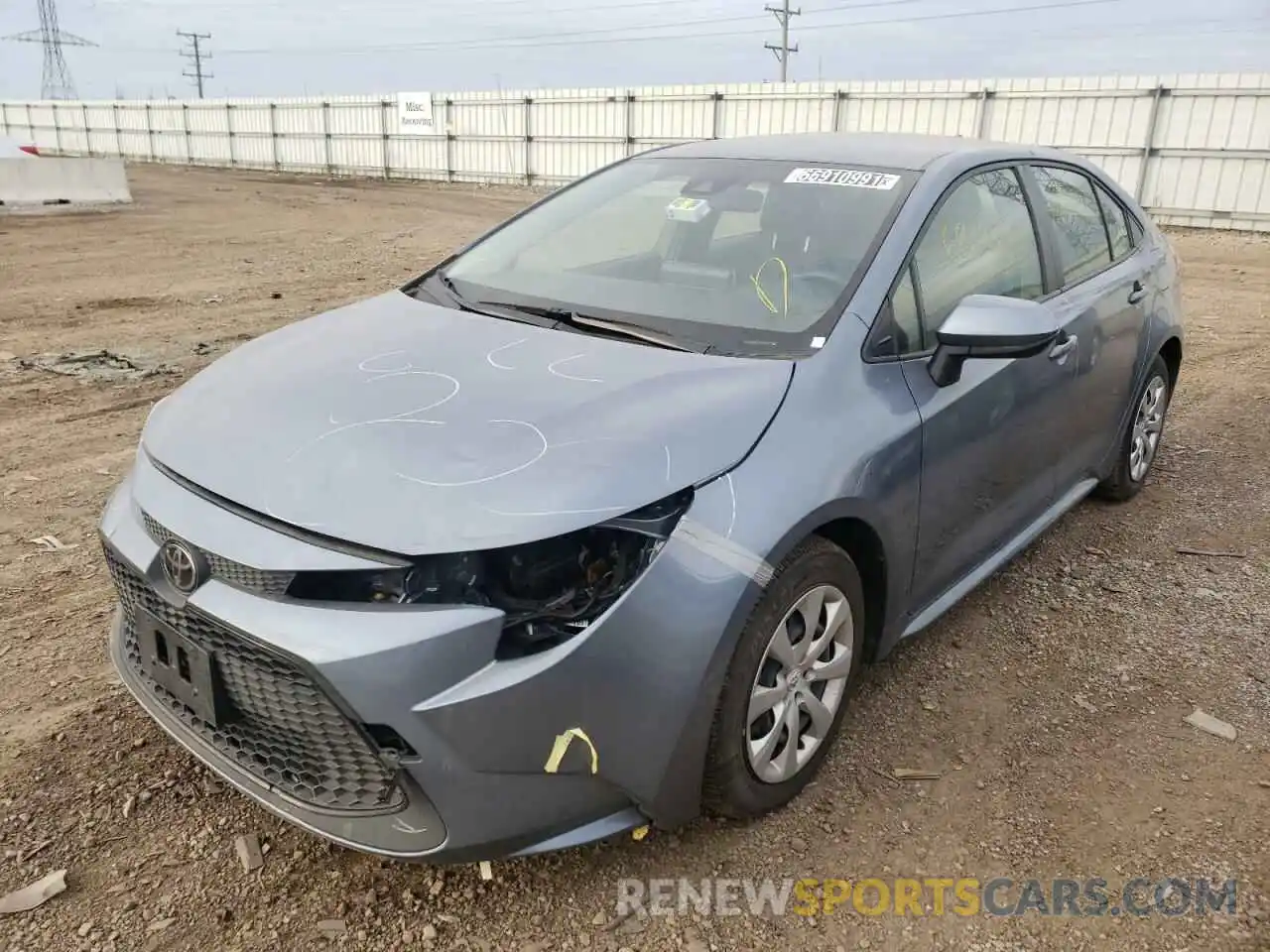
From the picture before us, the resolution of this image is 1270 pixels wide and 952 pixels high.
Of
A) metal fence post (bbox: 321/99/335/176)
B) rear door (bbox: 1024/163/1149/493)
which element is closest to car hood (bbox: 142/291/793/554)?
rear door (bbox: 1024/163/1149/493)

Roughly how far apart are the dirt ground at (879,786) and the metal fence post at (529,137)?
895 inches

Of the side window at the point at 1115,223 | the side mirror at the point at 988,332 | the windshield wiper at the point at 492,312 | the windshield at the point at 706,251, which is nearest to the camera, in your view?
the side mirror at the point at 988,332

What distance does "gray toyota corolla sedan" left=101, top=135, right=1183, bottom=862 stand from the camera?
76.6 inches

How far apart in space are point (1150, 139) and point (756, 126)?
27.3ft

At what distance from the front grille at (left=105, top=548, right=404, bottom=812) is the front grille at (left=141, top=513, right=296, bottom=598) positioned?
91mm

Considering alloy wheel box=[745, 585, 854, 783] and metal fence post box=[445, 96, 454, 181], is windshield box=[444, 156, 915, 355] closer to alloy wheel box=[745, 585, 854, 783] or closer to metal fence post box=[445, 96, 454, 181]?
alloy wheel box=[745, 585, 854, 783]

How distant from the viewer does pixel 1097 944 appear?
221 centimetres

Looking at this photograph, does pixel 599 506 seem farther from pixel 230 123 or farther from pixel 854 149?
pixel 230 123

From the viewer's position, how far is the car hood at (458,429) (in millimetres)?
1990

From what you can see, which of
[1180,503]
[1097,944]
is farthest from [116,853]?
[1180,503]

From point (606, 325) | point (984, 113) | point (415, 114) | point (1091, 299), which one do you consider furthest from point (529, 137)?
point (606, 325)

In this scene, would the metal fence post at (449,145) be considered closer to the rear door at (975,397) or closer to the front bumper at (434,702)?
the rear door at (975,397)

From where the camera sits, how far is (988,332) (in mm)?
2662

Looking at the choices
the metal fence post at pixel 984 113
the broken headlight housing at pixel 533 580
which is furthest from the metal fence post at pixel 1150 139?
the broken headlight housing at pixel 533 580
